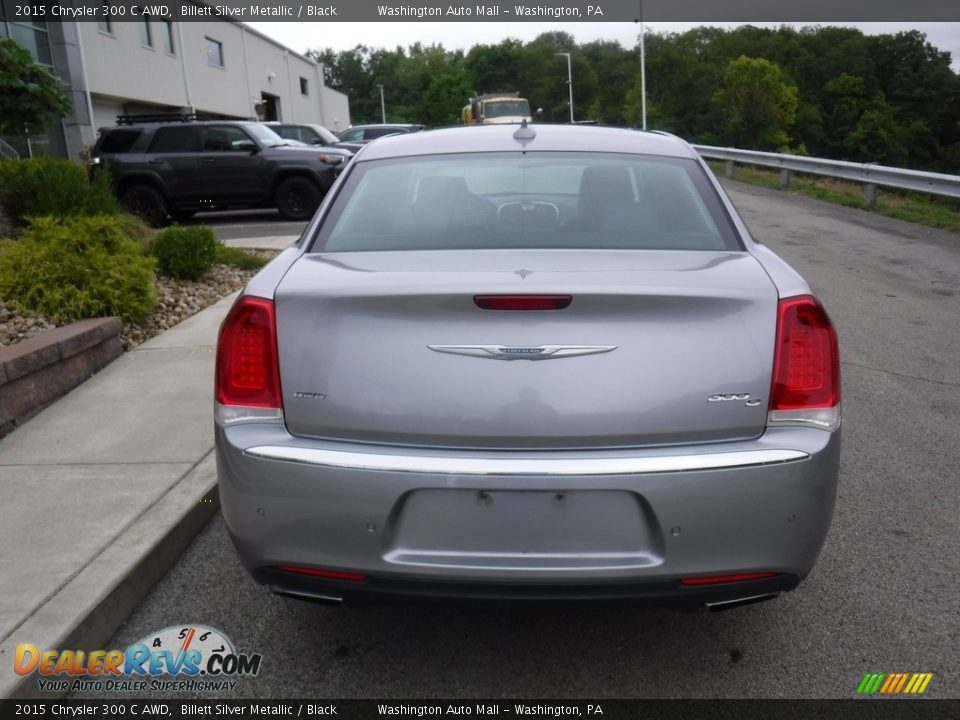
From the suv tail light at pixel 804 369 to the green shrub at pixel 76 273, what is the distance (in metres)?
5.55

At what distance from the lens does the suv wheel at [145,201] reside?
15.9 meters

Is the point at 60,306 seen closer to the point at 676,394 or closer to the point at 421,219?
the point at 421,219

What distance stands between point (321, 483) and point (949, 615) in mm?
2286

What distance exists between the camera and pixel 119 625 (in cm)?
316

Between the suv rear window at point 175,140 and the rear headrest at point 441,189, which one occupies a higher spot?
the suv rear window at point 175,140

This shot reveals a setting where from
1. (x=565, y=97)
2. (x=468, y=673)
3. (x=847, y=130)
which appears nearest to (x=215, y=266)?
(x=468, y=673)

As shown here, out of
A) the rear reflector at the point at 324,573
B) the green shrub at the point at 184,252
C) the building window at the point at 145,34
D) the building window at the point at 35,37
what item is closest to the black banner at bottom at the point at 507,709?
the rear reflector at the point at 324,573

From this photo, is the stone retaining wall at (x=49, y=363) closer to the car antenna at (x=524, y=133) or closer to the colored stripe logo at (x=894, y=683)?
the car antenna at (x=524, y=133)

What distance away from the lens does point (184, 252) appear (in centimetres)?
878

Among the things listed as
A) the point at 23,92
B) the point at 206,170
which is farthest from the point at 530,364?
the point at 206,170

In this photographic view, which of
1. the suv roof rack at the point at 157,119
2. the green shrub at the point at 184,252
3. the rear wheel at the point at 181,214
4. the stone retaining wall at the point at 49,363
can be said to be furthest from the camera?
the suv roof rack at the point at 157,119

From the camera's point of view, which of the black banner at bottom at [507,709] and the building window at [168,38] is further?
the building window at [168,38]

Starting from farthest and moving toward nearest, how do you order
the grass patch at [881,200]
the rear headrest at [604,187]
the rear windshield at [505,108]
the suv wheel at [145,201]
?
1. the rear windshield at [505,108]
2. the suv wheel at [145,201]
3. the grass patch at [881,200]
4. the rear headrest at [604,187]

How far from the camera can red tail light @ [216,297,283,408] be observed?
257 cm
